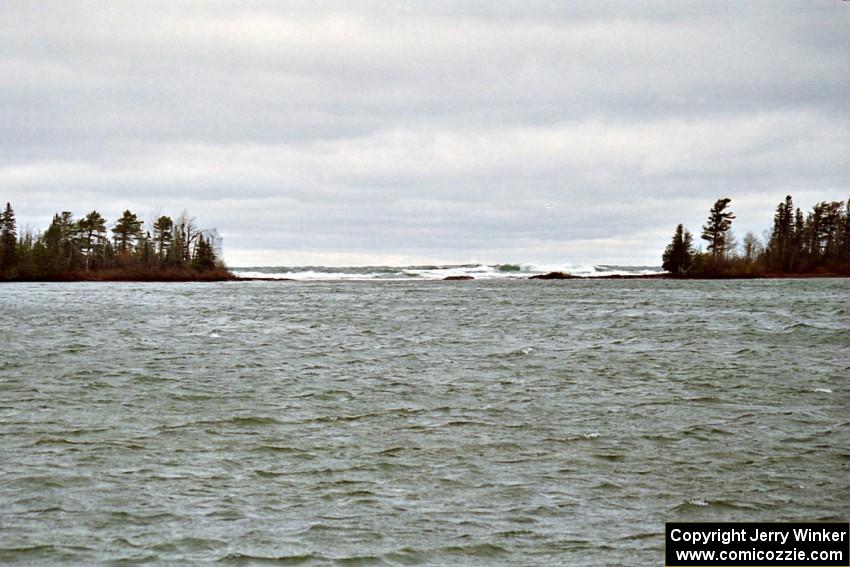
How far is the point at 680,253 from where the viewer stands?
6565 inches

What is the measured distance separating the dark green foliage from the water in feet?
464

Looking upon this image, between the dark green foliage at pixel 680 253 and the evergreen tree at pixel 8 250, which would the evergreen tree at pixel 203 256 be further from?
the dark green foliage at pixel 680 253

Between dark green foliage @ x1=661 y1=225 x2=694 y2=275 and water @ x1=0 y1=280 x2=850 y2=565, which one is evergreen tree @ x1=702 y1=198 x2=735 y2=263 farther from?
water @ x1=0 y1=280 x2=850 y2=565

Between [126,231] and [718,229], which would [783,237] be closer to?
[718,229]

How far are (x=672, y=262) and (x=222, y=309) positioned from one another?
13042 centimetres

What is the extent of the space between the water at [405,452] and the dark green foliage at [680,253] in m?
142

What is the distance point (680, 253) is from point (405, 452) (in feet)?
535

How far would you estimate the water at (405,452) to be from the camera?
859cm

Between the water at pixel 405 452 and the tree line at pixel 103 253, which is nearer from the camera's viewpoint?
the water at pixel 405 452

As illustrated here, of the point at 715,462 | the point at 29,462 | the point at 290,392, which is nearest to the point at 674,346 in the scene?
the point at 290,392

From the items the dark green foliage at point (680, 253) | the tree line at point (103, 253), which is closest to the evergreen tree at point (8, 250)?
the tree line at point (103, 253)

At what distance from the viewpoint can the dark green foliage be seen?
164 metres

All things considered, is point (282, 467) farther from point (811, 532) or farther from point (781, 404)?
point (781, 404)

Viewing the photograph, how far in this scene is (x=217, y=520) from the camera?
9055 millimetres
